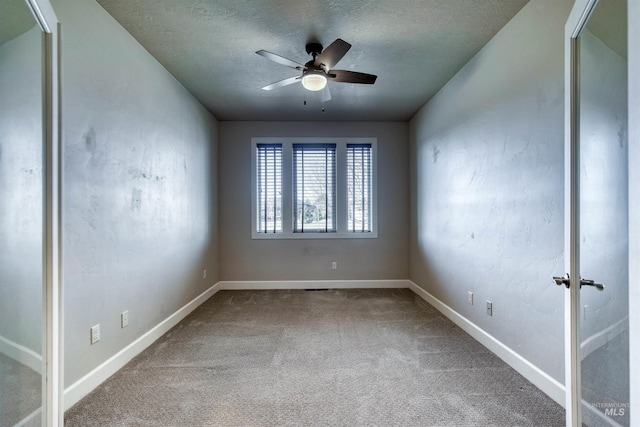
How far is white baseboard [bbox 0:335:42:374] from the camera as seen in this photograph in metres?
1.07

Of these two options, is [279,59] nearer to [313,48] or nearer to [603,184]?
[313,48]

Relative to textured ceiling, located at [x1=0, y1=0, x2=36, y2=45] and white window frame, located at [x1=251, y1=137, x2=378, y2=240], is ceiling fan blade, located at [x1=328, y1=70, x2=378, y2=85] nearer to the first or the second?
textured ceiling, located at [x1=0, y1=0, x2=36, y2=45]

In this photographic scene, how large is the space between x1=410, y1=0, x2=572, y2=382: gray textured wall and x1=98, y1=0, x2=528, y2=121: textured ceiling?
11.2 inches

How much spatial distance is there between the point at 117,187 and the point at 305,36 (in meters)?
1.87

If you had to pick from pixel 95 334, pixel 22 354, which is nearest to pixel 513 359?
pixel 22 354

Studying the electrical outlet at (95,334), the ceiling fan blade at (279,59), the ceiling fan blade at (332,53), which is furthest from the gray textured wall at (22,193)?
the ceiling fan blade at (332,53)

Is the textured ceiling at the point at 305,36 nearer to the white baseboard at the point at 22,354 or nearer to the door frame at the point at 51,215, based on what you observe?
the door frame at the point at 51,215

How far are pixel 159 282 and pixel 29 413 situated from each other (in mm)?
1505

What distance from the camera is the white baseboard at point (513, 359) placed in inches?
65.8

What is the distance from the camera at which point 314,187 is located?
4.32 metres

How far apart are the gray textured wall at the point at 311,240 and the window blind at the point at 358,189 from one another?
174 millimetres

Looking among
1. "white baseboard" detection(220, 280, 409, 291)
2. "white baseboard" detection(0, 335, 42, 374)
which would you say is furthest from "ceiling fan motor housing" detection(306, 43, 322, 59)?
"white baseboard" detection(220, 280, 409, 291)

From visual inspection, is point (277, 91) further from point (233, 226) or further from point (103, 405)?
point (103, 405)

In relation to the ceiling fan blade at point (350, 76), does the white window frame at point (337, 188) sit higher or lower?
lower
